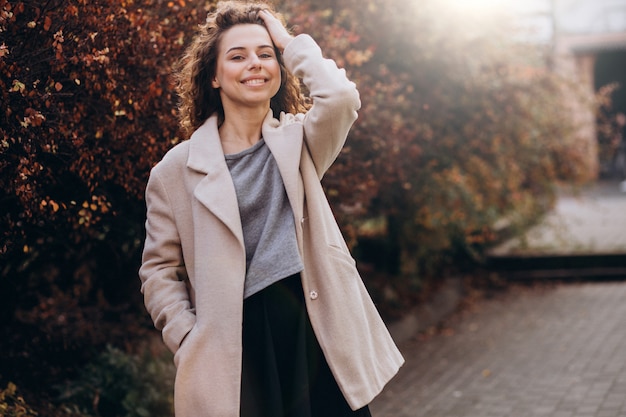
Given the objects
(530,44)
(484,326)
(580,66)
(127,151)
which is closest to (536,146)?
(530,44)

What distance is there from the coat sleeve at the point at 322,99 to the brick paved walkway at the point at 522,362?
322 cm

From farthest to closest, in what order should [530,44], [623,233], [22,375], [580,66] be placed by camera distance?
1. [580,66]
2. [623,233]
3. [530,44]
4. [22,375]

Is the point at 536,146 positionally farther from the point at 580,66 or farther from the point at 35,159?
the point at 580,66

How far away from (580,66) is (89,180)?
2524 centimetres

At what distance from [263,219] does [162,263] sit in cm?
39

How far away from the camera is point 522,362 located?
7.11 meters

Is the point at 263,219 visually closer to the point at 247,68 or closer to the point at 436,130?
the point at 247,68

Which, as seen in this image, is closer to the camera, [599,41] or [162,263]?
[162,263]

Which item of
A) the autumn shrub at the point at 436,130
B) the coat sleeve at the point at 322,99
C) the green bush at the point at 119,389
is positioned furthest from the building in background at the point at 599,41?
the coat sleeve at the point at 322,99

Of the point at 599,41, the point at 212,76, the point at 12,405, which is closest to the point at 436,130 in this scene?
the point at 12,405

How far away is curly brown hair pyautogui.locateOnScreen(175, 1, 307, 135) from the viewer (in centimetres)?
323

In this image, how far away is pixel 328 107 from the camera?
3.04 meters

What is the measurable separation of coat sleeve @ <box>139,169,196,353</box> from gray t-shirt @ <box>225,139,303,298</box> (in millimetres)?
246

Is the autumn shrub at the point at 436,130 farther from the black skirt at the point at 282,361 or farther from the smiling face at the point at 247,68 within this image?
the black skirt at the point at 282,361
